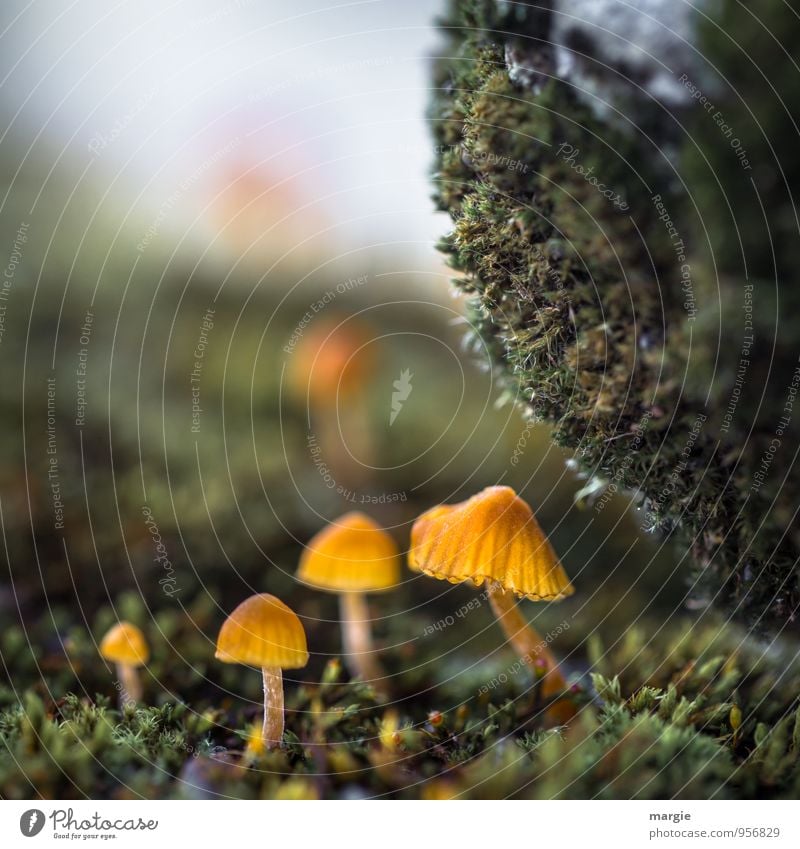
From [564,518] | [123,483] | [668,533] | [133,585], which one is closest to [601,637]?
[564,518]

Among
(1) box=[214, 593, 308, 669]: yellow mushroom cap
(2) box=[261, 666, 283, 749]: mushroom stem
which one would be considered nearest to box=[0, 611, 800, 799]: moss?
(2) box=[261, 666, 283, 749]: mushroom stem

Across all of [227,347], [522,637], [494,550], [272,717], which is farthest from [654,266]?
[227,347]

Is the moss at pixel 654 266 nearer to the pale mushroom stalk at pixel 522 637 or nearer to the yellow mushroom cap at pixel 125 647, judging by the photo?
the pale mushroom stalk at pixel 522 637

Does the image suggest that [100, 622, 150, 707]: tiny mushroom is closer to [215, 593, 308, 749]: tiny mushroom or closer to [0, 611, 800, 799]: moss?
[0, 611, 800, 799]: moss

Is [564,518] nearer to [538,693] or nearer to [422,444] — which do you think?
[422,444]

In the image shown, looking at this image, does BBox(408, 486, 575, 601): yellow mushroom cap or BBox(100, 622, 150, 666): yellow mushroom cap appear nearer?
BBox(408, 486, 575, 601): yellow mushroom cap

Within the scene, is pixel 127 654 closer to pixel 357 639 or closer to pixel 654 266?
pixel 357 639
